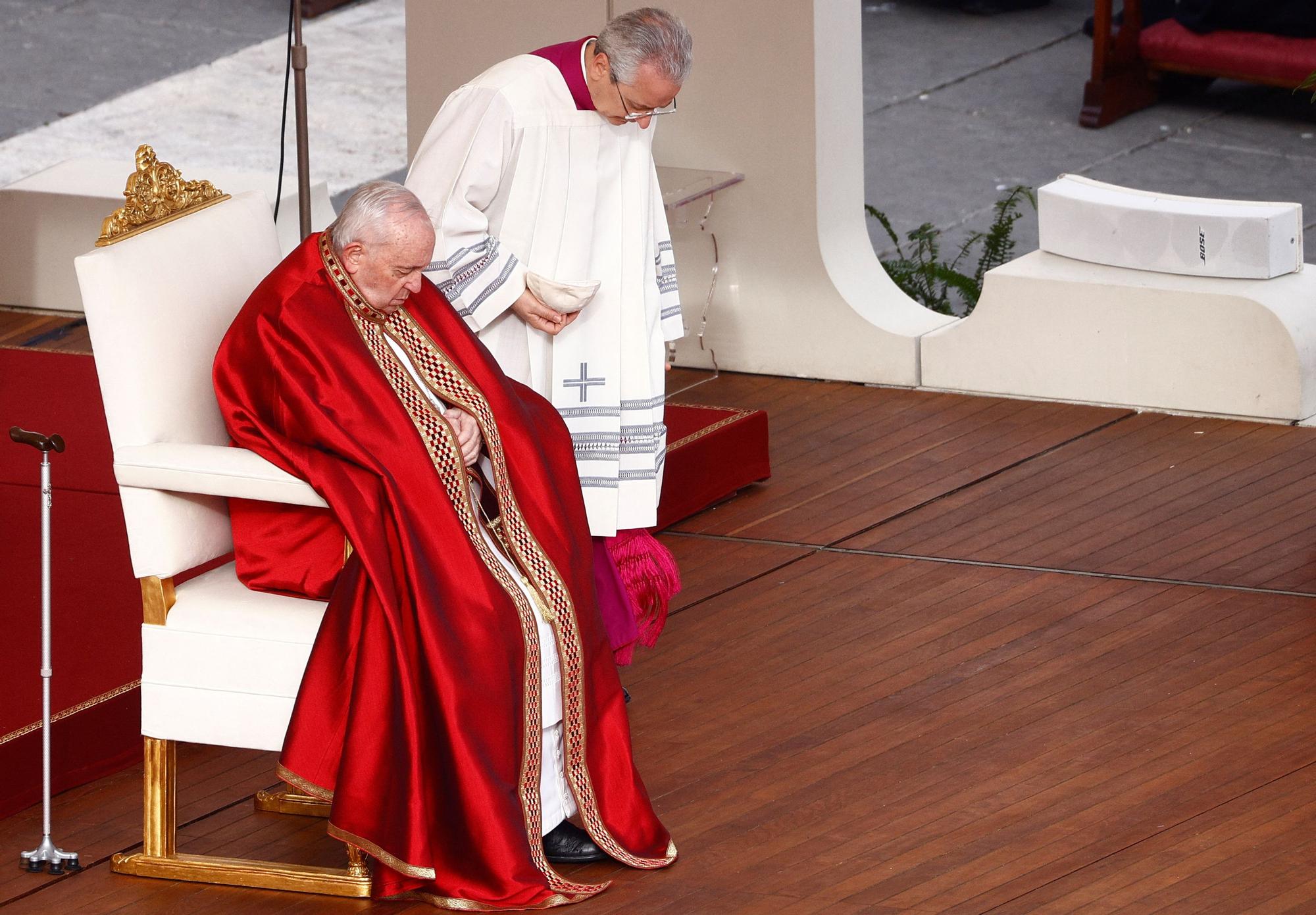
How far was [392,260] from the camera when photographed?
12.7 ft

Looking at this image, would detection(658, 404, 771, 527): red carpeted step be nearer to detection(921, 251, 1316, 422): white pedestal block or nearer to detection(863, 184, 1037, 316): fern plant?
detection(921, 251, 1316, 422): white pedestal block

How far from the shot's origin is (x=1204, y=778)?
4352mm

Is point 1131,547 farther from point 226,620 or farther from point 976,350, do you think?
point 226,620

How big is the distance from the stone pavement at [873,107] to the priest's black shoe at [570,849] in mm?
5363

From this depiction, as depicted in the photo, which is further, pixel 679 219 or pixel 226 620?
pixel 679 219

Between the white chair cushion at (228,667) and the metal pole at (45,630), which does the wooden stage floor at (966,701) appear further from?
the white chair cushion at (228,667)

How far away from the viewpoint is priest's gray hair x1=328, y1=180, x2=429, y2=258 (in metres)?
3.86

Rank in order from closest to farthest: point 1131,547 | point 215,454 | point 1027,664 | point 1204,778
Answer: point 215,454 → point 1204,778 → point 1027,664 → point 1131,547

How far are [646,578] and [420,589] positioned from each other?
0.96 meters

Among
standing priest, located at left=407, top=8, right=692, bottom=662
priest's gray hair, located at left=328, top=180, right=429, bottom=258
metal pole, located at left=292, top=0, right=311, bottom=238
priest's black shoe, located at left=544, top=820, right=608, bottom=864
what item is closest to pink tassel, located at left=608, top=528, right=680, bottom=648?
standing priest, located at left=407, top=8, right=692, bottom=662

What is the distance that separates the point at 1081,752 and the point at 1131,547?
1.20 meters

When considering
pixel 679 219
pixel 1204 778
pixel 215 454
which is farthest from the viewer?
pixel 679 219

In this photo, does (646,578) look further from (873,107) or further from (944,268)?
(873,107)

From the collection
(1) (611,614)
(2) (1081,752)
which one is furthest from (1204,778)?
(1) (611,614)
